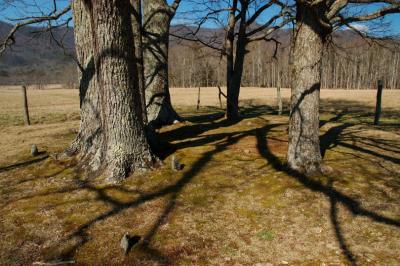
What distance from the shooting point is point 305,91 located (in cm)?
547

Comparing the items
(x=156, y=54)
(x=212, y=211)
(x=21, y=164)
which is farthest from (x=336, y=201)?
(x=156, y=54)

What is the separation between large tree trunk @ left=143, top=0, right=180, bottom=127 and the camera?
9.87 m

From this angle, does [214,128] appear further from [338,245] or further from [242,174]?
[338,245]

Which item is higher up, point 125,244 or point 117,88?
point 117,88

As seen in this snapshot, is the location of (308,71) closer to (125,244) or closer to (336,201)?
(336,201)

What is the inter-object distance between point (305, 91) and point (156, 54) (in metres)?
5.96

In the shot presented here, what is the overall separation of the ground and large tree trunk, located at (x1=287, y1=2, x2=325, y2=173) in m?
0.38

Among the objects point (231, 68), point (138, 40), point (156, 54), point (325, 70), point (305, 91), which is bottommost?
point (305, 91)

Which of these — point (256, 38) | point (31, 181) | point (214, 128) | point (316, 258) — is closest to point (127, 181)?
point (31, 181)

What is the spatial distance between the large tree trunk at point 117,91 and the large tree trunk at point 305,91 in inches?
116

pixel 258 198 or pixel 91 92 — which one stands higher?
pixel 91 92

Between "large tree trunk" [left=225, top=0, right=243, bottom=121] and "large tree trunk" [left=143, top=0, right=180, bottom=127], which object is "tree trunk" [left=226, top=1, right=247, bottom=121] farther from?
"large tree trunk" [left=143, top=0, right=180, bottom=127]

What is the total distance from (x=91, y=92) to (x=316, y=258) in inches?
Answer: 215

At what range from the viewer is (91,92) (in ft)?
21.6
